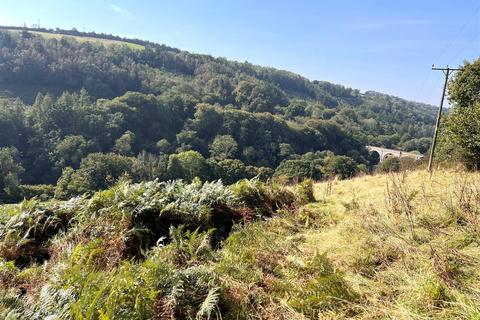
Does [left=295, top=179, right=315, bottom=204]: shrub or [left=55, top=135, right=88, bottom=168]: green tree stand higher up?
[left=295, top=179, right=315, bottom=204]: shrub

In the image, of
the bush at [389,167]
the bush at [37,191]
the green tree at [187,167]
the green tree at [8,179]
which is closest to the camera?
the bush at [389,167]

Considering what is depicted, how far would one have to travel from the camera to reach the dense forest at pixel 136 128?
159 ft

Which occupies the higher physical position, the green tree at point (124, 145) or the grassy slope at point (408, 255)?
the grassy slope at point (408, 255)

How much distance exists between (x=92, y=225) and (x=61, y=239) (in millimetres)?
491

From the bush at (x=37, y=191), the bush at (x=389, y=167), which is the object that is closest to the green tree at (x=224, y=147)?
the bush at (x=37, y=191)

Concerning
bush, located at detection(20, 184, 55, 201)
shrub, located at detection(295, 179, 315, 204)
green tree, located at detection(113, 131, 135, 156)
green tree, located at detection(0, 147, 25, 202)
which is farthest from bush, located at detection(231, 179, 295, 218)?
green tree, located at detection(113, 131, 135, 156)

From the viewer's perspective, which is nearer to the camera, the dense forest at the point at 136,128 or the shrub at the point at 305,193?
the shrub at the point at 305,193

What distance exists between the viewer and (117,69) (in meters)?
103

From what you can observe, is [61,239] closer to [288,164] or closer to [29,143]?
[288,164]

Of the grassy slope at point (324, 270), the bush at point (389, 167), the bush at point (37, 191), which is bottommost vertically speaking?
the bush at point (37, 191)

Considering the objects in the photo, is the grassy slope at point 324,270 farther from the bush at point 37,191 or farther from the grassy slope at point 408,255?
the bush at point 37,191

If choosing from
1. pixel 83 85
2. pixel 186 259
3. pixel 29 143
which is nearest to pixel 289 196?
pixel 186 259

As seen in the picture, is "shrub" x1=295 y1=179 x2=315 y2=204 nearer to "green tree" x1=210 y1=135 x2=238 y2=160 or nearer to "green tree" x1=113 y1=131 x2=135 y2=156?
"green tree" x1=113 y1=131 x2=135 y2=156

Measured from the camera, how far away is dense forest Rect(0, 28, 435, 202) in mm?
48531
